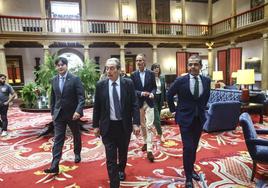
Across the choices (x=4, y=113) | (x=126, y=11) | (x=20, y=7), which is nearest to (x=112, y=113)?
(x=4, y=113)

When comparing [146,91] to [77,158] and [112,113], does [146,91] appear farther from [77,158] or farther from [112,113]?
[77,158]

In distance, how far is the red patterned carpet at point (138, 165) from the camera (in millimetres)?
2766

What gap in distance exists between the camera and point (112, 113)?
2.35 metres

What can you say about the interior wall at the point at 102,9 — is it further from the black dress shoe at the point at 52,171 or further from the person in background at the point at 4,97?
the black dress shoe at the point at 52,171

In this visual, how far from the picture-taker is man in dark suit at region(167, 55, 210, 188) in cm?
244

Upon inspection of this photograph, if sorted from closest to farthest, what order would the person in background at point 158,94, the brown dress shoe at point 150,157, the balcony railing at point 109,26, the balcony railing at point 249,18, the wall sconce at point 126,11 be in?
the brown dress shoe at point 150,157, the person in background at point 158,94, the balcony railing at point 109,26, the balcony railing at point 249,18, the wall sconce at point 126,11

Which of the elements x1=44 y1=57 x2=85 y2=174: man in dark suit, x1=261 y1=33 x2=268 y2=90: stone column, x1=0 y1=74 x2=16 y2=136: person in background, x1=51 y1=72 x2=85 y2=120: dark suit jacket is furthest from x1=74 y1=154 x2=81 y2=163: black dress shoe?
x1=261 y1=33 x2=268 y2=90: stone column

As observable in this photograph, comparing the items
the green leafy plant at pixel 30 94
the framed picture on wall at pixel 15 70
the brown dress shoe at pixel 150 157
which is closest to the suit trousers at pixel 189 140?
the brown dress shoe at pixel 150 157

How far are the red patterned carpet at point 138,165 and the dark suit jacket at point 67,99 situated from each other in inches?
30.6

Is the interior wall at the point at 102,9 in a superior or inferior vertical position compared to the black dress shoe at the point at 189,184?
superior

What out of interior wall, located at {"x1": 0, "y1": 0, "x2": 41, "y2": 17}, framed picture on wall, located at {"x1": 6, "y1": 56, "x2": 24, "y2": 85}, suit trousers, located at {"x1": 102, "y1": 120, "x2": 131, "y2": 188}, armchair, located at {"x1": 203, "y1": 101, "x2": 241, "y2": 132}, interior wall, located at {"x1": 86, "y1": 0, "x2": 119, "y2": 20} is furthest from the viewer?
interior wall, located at {"x1": 86, "y1": 0, "x2": 119, "y2": 20}

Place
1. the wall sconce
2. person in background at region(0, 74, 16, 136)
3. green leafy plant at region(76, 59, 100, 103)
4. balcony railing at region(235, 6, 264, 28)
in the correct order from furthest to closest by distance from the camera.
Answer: the wall sconce
balcony railing at region(235, 6, 264, 28)
green leafy plant at region(76, 59, 100, 103)
person in background at region(0, 74, 16, 136)

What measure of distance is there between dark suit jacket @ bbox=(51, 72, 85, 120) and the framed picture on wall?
467 inches

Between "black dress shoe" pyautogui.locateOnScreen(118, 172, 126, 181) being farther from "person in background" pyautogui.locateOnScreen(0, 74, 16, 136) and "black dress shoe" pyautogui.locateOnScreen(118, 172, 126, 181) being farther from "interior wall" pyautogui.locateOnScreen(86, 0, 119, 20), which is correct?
"interior wall" pyautogui.locateOnScreen(86, 0, 119, 20)
